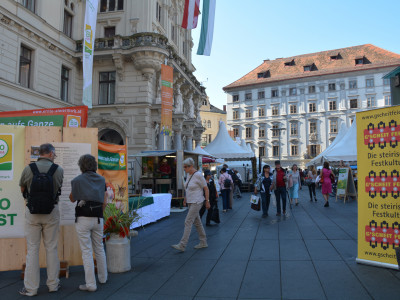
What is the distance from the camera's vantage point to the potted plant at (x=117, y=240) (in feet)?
18.3

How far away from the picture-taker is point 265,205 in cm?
1211

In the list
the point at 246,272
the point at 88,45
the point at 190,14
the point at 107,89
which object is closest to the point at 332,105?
the point at 107,89

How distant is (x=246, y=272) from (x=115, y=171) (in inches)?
165

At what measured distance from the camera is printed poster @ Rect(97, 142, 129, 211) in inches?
308

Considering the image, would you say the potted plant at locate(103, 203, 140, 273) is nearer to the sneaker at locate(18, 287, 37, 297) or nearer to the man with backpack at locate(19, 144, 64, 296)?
the man with backpack at locate(19, 144, 64, 296)

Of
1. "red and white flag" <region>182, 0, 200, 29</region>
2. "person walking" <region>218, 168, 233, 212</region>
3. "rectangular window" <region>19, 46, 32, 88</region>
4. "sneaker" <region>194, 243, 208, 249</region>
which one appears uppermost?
"red and white flag" <region>182, 0, 200, 29</region>

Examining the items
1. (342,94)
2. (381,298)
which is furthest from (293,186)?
(342,94)

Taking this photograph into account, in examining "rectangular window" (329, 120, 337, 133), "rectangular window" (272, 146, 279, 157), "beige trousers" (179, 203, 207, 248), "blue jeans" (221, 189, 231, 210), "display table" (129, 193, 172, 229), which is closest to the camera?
"beige trousers" (179, 203, 207, 248)

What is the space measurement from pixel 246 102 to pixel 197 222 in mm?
62081

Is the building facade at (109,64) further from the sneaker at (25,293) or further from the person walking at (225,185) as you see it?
the sneaker at (25,293)

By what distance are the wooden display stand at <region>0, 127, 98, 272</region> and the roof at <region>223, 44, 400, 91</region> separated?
61340 mm

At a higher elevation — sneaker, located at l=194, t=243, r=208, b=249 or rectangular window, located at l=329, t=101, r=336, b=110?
rectangular window, located at l=329, t=101, r=336, b=110

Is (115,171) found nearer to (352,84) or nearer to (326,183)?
(326,183)

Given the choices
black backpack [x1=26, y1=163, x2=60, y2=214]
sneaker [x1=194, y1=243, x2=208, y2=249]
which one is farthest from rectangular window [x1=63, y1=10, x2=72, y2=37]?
black backpack [x1=26, y1=163, x2=60, y2=214]
